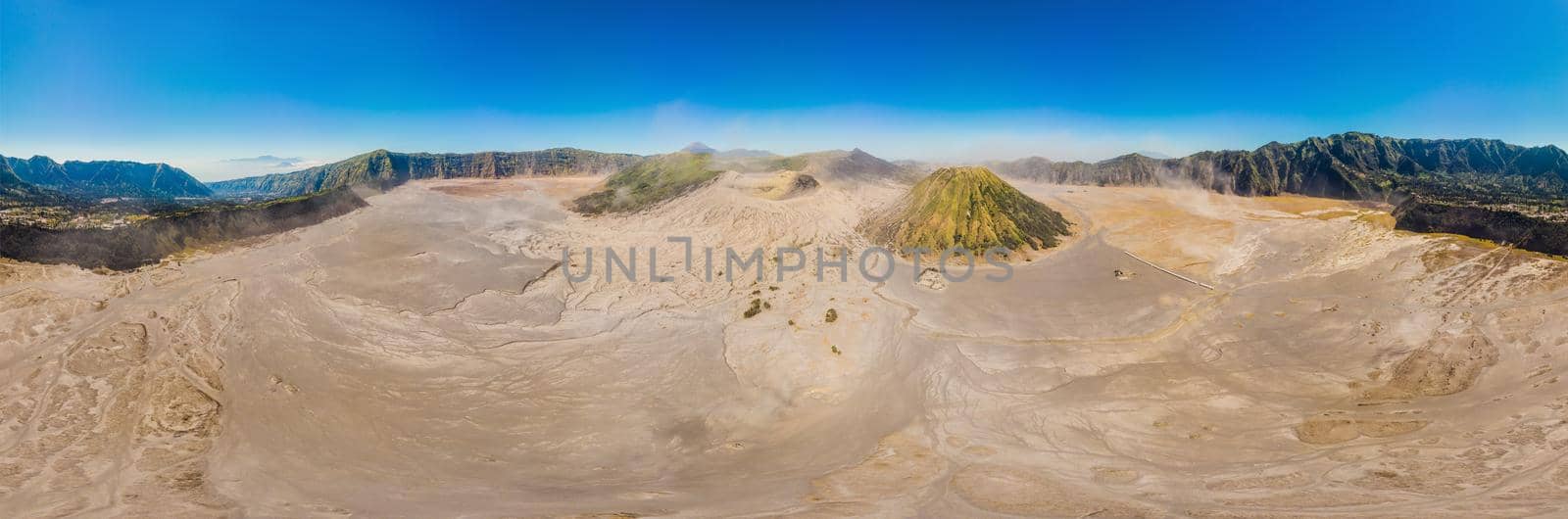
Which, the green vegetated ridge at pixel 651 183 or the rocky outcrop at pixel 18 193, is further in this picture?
the green vegetated ridge at pixel 651 183

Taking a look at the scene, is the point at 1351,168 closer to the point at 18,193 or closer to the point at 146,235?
the point at 146,235

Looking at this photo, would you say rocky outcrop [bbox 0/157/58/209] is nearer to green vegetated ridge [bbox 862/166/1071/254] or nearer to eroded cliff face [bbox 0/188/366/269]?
eroded cliff face [bbox 0/188/366/269]

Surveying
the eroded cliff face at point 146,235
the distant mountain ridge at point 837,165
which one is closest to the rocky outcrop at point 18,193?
the eroded cliff face at point 146,235

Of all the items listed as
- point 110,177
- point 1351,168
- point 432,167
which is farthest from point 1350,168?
point 110,177

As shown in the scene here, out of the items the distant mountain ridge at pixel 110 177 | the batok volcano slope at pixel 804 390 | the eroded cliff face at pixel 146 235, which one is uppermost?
the distant mountain ridge at pixel 110 177

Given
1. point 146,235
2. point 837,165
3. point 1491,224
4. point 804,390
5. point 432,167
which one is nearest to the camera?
point 804,390

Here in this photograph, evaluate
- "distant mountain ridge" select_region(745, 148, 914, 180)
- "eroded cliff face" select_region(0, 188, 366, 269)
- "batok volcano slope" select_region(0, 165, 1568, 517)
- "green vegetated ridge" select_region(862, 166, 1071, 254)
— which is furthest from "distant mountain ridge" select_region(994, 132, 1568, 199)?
"eroded cliff face" select_region(0, 188, 366, 269)

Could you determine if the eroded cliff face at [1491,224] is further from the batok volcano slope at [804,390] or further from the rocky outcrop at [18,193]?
the rocky outcrop at [18,193]

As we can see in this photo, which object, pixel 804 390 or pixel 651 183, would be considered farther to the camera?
pixel 651 183
